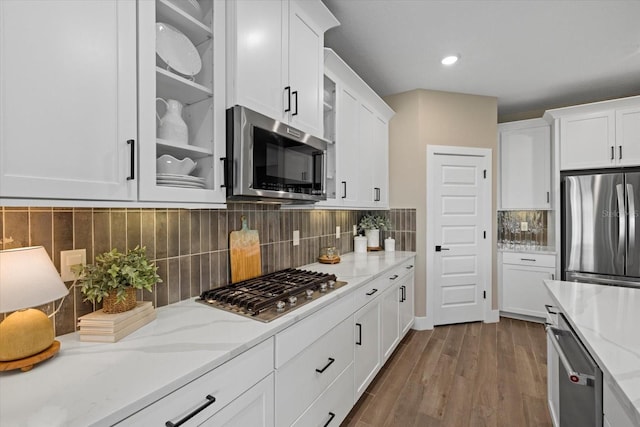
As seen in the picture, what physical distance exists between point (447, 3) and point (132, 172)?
2.24 m

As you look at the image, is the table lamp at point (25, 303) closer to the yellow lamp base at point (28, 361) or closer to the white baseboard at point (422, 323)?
the yellow lamp base at point (28, 361)

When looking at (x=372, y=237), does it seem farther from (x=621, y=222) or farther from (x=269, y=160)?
(x=621, y=222)

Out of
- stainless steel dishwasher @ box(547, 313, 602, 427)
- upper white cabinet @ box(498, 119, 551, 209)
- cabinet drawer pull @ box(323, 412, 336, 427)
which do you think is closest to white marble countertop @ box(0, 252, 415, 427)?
cabinet drawer pull @ box(323, 412, 336, 427)

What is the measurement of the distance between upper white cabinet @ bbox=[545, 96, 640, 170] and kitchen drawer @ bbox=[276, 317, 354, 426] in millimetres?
3450

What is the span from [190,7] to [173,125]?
54 cm

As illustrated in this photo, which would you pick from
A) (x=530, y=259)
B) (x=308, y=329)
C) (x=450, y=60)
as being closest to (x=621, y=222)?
(x=530, y=259)

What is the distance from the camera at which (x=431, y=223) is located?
11.4 ft

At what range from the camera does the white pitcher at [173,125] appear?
1219 mm

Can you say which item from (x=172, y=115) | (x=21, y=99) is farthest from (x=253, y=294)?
(x=21, y=99)

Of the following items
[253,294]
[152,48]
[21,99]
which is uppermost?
[152,48]

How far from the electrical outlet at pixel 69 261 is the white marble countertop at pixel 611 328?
1.75m

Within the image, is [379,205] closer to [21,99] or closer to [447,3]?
[447,3]

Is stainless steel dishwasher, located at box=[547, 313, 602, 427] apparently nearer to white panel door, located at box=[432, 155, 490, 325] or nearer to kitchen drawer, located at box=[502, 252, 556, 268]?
white panel door, located at box=[432, 155, 490, 325]

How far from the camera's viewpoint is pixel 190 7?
51.5 inches
